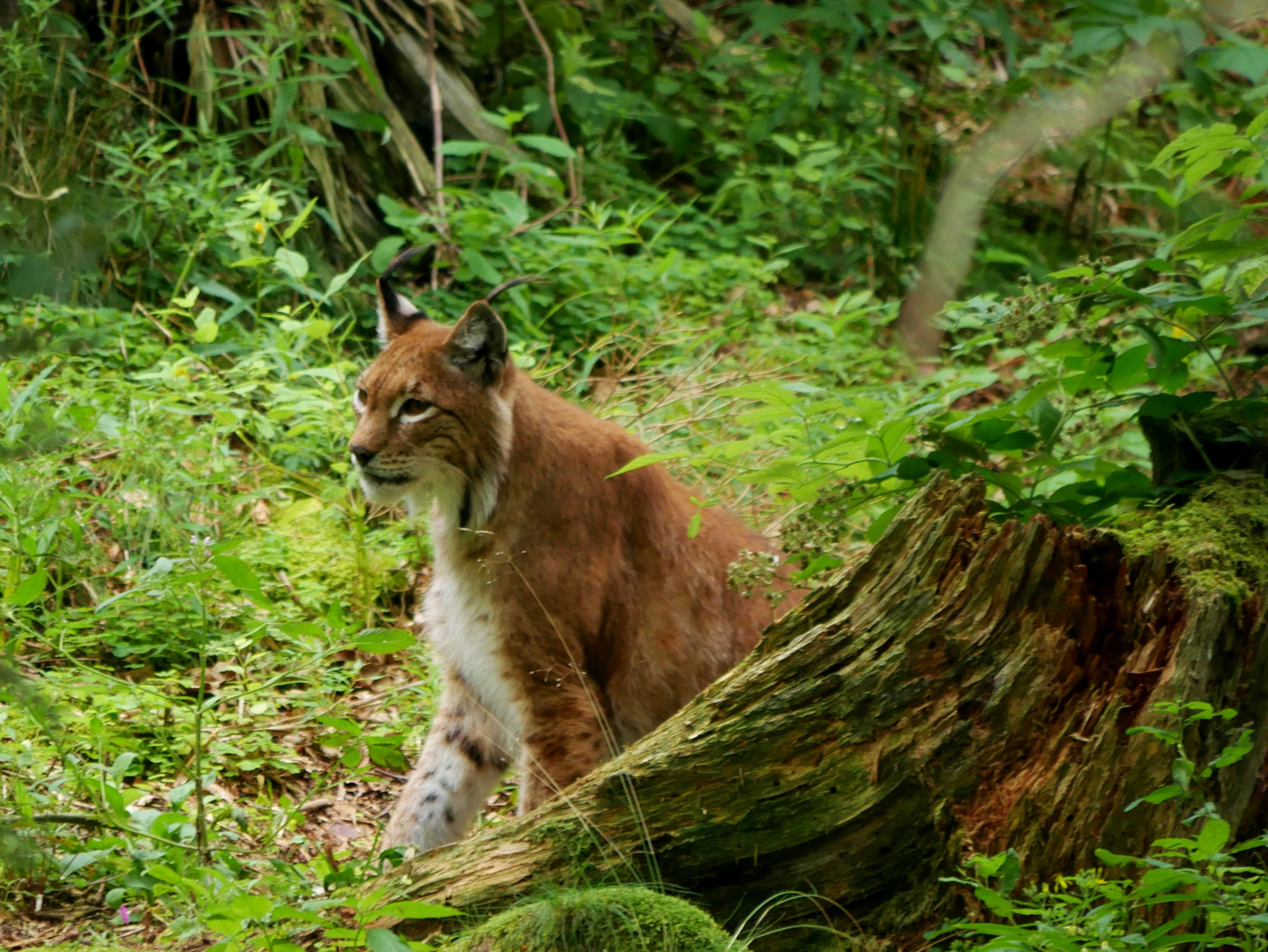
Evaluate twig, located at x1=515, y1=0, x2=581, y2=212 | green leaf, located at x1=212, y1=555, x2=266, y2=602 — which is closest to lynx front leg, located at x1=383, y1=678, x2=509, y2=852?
green leaf, located at x1=212, y1=555, x2=266, y2=602

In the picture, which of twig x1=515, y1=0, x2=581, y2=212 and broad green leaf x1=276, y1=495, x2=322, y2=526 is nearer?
broad green leaf x1=276, y1=495, x2=322, y2=526

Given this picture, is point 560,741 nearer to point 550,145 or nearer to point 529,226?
point 529,226

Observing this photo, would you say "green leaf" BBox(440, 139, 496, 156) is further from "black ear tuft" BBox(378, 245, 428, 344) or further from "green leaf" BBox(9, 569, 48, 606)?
"green leaf" BBox(9, 569, 48, 606)

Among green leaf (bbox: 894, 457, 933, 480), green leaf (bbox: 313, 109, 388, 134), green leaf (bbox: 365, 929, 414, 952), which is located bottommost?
green leaf (bbox: 365, 929, 414, 952)

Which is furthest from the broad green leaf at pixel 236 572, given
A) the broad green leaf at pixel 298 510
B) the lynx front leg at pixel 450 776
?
the broad green leaf at pixel 298 510

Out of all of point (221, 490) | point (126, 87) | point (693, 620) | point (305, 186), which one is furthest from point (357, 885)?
point (126, 87)

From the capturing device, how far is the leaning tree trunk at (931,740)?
9.47ft

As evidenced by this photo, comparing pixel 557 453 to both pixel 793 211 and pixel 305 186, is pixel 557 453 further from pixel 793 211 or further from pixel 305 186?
pixel 793 211

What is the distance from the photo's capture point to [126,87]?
7141mm

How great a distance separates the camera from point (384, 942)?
109 inches

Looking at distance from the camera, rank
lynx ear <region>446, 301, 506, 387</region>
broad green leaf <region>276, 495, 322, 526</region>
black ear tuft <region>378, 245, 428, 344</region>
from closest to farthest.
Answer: lynx ear <region>446, 301, 506, 387</region>, black ear tuft <region>378, 245, 428, 344</region>, broad green leaf <region>276, 495, 322, 526</region>

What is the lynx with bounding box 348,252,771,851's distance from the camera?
13.9 feet

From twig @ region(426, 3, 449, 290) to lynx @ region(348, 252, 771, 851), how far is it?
313 cm

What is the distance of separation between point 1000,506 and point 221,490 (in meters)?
3.64
